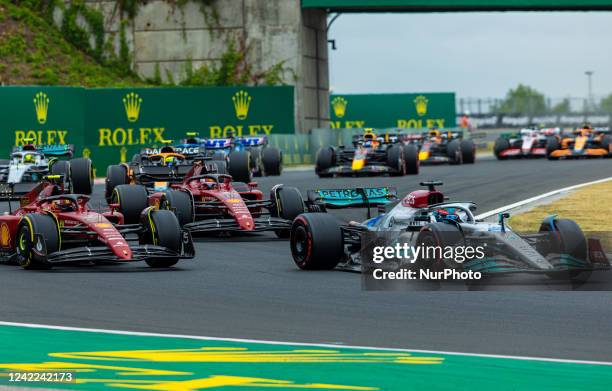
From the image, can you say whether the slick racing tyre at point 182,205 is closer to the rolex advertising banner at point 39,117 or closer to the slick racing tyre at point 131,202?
the slick racing tyre at point 131,202

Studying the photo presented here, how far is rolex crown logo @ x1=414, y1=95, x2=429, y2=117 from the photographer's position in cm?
6525

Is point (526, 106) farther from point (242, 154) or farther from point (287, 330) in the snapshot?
Result: point (287, 330)

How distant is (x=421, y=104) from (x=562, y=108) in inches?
1863

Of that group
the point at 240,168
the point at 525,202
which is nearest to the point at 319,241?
the point at 525,202

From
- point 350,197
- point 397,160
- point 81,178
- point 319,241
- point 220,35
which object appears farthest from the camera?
point 220,35

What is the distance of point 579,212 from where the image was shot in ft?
74.6

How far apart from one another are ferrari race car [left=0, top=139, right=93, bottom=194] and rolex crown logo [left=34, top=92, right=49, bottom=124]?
293 inches

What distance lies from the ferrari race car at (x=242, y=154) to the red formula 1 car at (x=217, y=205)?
9082 mm

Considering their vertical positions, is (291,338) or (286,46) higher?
(286,46)

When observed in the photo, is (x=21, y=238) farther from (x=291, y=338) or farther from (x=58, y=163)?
(x=58, y=163)

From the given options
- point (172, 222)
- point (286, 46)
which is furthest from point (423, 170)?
point (172, 222)

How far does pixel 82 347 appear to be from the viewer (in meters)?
10.2

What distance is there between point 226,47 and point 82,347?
138 feet

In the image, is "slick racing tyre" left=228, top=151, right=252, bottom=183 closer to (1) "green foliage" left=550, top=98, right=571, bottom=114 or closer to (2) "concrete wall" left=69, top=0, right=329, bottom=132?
(2) "concrete wall" left=69, top=0, right=329, bottom=132
